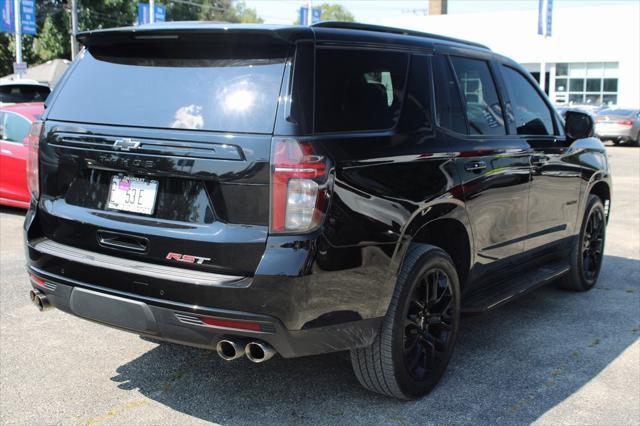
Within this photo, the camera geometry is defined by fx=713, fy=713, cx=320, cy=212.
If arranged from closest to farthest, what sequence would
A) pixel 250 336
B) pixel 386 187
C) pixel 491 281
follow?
1. pixel 250 336
2. pixel 386 187
3. pixel 491 281

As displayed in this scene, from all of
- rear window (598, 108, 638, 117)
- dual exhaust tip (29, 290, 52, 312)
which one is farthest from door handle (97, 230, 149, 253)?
rear window (598, 108, 638, 117)

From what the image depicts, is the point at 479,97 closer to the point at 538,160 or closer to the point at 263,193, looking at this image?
the point at 538,160

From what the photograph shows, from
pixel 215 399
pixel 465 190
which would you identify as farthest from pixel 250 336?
pixel 465 190

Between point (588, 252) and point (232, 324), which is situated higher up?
point (232, 324)

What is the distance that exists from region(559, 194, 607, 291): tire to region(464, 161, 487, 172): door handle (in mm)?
1994

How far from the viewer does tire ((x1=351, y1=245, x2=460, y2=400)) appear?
11.6 feet

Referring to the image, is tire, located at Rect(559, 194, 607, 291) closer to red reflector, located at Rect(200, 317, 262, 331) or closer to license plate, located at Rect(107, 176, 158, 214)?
red reflector, located at Rect(200, 317, 262, 331)

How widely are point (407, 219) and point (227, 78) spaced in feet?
3.58

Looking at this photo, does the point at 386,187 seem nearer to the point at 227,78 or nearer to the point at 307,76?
the point at 307,76

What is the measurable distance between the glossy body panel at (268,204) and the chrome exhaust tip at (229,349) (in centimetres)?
17

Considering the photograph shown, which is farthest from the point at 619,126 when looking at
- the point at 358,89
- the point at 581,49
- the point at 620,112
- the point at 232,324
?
the point at 232,324

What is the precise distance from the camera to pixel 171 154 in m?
3.16

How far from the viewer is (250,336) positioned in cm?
306

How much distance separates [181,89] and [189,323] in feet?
3.48
